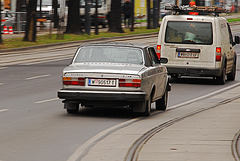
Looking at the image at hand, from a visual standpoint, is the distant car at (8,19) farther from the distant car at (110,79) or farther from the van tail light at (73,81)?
the van tail light at (73,81)

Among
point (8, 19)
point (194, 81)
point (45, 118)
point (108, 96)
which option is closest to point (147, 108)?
Answer: point (108, 96)

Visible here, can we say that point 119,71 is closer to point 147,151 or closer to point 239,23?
point 147,151

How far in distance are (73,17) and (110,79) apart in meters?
30.2

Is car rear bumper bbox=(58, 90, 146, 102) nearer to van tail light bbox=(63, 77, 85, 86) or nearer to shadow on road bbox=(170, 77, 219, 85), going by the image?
van tail light bbox=(63, 77, 85, 86)

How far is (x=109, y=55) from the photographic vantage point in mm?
12891

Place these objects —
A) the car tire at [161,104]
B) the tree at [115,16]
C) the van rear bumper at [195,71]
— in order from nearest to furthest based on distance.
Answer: the car tire at [161,104] < the van rear bumper at [195,71] < the tree at [115,16]

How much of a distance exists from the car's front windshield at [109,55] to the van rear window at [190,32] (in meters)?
7.49

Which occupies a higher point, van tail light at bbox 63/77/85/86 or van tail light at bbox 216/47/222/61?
van tail light at bbox 63/77/85/86

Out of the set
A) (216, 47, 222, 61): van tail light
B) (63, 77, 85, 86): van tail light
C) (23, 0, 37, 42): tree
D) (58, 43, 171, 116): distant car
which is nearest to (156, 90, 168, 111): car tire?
(58, 43, 171, 116): distant car

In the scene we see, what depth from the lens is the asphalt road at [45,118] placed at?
9.02m

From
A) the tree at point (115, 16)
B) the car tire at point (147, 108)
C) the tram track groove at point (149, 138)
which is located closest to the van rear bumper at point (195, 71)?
the tram track groove at point (149, 138)

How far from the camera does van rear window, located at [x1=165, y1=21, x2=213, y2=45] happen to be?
20.4m

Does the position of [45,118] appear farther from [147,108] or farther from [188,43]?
[188,43]

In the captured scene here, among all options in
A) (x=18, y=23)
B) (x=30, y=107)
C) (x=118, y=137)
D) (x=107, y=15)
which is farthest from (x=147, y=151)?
(x=107, y=15)
